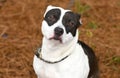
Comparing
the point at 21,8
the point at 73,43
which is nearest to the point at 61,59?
the point at 73,43

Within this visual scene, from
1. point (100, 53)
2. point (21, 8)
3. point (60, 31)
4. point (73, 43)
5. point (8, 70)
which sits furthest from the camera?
point (21, 8)

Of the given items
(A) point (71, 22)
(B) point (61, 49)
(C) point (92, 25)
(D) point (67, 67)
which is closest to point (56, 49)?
(B) point (61, 49)

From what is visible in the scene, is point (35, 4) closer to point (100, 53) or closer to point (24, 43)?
point (24, 43)

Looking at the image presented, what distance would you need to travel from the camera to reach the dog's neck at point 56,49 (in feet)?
12.2

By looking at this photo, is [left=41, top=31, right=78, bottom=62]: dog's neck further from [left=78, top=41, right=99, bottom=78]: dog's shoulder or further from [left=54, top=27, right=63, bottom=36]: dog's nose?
[left=78, top=41, right=99, bottom=78]: dog's shoulder

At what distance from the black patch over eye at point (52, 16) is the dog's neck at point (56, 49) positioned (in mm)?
A: 195

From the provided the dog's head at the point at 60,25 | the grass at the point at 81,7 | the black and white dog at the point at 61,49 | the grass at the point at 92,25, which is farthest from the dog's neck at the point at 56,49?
the grass at the point at 81,7

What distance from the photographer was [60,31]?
3.49 meters

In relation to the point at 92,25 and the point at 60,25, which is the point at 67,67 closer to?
the point at 60,25

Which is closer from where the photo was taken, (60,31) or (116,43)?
(60,31)

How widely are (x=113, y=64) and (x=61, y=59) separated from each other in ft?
4.37

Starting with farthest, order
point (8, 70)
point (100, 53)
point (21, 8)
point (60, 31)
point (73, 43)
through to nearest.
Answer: point (21, 8) → point (100, 53) → point (8, 70) → point (73, 43) → point (60, 31)

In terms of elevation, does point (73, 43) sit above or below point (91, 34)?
above

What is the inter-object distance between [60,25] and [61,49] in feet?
1.04
